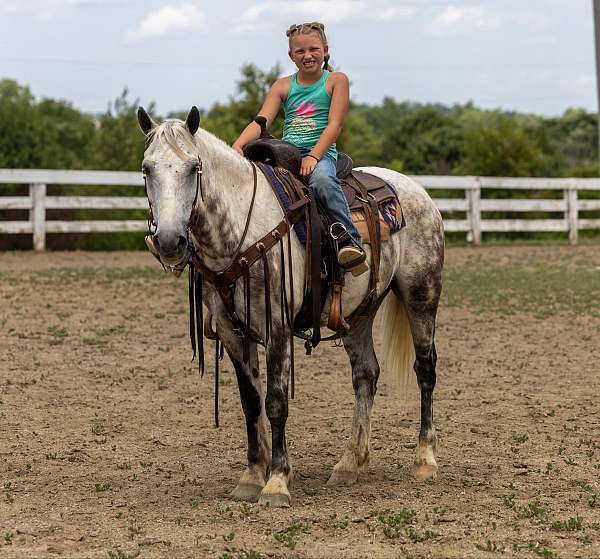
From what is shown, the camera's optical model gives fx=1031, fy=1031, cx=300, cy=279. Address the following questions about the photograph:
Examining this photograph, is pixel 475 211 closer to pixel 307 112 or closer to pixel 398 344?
pixel 398 344

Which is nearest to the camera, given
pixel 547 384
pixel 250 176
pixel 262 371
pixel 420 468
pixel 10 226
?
pixel 250 176

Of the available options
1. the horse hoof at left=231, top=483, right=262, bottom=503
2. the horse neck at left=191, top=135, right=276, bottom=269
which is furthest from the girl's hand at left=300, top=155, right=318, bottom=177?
the horse hoof at left=231, top=483, right=262, bottom=503

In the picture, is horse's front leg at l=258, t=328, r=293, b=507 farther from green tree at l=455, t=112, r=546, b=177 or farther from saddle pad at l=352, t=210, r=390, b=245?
green tree at l=455, t=112, r=546, b=177

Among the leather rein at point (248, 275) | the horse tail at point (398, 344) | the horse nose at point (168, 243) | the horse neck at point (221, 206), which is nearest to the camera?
the horse nose at point (168, 243)

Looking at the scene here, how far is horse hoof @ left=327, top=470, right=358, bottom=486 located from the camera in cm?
614

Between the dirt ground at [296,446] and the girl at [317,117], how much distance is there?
149cm

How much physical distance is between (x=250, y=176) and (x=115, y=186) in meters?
15.7

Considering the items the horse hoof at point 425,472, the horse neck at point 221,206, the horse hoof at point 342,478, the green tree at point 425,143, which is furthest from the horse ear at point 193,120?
the green tree at point 425,143

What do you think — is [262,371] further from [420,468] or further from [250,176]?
[250,176]

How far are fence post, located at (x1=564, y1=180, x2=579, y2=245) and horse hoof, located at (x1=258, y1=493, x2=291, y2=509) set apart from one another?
59.9ft

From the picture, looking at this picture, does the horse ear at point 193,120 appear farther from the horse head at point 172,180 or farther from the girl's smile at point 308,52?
the girl's smile at point 308,52

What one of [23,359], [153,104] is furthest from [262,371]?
[153,104]

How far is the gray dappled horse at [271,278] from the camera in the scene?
503 cm

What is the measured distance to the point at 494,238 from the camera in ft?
77.5
